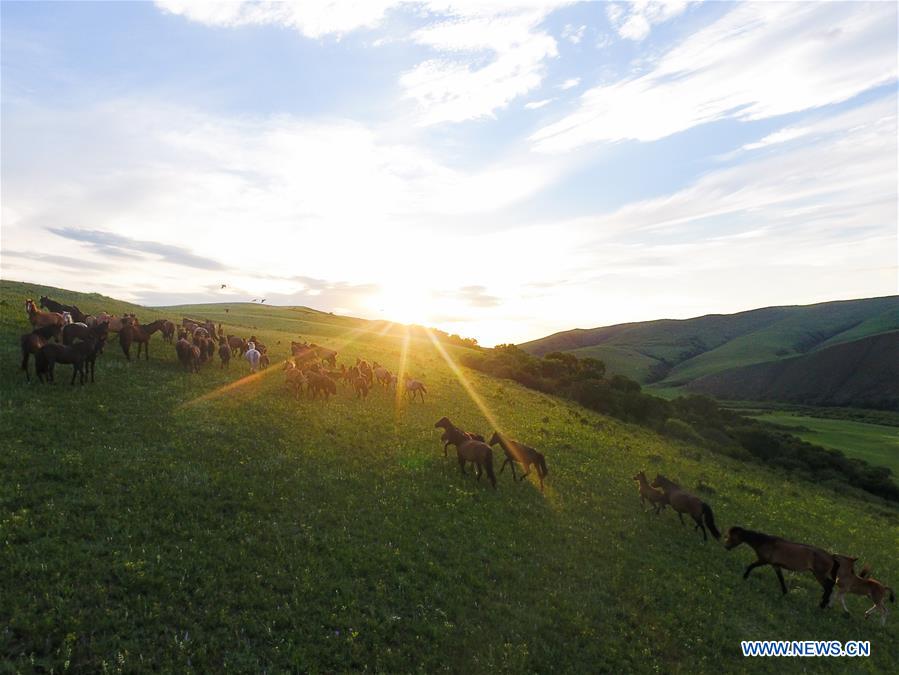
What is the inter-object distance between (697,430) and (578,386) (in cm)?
1584

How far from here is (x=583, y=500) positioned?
64.8 feet

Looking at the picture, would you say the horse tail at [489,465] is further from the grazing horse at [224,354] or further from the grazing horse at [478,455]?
the grazing horse at [224,354]

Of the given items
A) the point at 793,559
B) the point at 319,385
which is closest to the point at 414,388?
the point at 319,385

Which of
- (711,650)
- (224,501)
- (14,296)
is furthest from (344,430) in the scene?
(14,296)

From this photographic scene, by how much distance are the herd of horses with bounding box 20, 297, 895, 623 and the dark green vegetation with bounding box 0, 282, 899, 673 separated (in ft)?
2.73

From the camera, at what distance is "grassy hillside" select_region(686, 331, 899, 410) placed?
130000 millimetres

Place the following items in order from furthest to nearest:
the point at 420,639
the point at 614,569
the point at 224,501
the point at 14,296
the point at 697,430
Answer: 1. the point at 697,430
2. the point at 14,296
3. the point at 614,569
4. the point at 224,501
5. the point at 420,639

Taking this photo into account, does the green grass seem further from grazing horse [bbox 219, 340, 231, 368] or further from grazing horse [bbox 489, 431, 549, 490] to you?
grazing horse [bbox 219, 340, 231, 368]

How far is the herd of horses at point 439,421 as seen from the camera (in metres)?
14.6

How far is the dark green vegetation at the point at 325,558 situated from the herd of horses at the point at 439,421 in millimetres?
831

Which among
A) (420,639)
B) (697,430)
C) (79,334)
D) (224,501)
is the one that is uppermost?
(79,334)

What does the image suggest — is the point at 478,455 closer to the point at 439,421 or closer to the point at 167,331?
the point at 439,421

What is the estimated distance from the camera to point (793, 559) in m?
14.8

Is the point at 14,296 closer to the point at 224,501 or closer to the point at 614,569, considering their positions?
the point at 224,501
